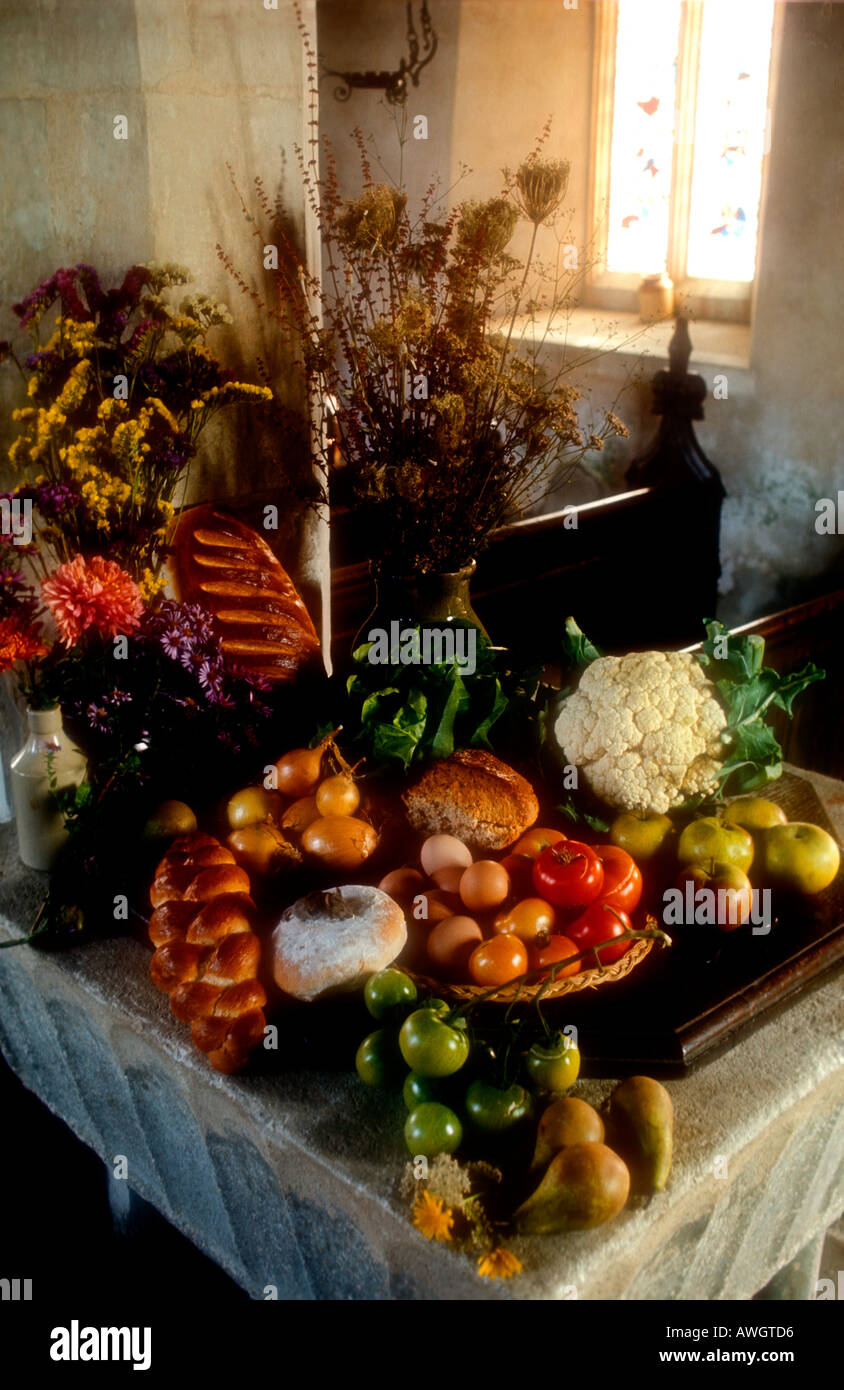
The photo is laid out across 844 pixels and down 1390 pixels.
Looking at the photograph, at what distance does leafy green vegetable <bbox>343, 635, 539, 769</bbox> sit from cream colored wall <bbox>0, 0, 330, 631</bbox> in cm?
74

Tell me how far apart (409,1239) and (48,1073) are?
877mm

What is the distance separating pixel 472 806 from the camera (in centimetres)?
174

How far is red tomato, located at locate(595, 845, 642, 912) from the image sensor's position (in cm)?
158

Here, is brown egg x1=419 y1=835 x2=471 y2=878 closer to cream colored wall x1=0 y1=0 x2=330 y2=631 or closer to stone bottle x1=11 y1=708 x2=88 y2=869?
stone bottle x1=11 y1=708 x2=88 y2=869

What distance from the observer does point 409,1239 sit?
1198mm

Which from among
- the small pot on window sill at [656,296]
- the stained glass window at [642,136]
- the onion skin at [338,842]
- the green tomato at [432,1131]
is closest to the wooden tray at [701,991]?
the green tomato at [432,1131]

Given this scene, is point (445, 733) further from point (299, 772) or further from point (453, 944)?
point (453, 944)

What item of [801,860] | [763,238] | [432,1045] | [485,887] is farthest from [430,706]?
[763,238]

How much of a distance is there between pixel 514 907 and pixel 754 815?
1.69ft

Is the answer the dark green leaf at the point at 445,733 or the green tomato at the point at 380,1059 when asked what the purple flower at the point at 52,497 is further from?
the green tomato at the point at 380,1059

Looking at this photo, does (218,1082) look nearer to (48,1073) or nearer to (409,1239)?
(409,1239)

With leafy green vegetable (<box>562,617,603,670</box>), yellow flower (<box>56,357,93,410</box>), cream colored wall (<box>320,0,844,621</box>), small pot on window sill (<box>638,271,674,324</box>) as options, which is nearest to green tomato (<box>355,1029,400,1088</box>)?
leafy green vegetable (<box>562,617,603,670</box>)
